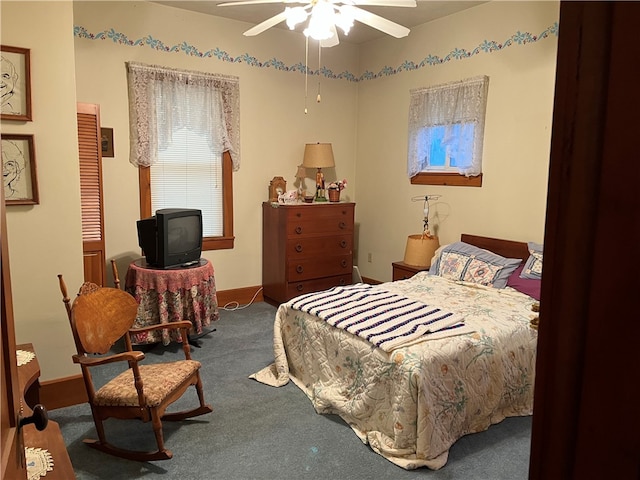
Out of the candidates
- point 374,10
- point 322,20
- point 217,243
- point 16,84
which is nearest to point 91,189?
point 16,84

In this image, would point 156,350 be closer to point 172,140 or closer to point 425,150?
point 172,140

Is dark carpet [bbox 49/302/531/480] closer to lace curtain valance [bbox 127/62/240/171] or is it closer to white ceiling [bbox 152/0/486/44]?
lace curtain valance [bbox 127/62/240/171]

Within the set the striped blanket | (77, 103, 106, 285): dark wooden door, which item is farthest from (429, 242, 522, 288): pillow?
(77, 103, 106, 285): dark wooden door

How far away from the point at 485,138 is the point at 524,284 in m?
1.44

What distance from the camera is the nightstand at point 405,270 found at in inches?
175

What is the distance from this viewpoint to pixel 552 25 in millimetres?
3660

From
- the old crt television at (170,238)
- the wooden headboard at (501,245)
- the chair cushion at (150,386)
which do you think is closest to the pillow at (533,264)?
the wooden headboard at (501,245)

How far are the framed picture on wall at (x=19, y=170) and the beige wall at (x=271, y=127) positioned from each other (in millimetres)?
45

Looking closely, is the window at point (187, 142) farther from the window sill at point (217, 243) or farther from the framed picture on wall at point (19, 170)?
the framed picture on wall at point (19, 170)

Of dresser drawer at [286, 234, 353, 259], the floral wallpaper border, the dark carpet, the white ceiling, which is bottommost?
the dark carpet

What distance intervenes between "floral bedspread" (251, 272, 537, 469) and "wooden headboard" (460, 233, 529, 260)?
844mm

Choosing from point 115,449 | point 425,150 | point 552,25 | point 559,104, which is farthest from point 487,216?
point 559,104

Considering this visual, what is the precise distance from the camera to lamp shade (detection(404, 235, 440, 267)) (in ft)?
14.8

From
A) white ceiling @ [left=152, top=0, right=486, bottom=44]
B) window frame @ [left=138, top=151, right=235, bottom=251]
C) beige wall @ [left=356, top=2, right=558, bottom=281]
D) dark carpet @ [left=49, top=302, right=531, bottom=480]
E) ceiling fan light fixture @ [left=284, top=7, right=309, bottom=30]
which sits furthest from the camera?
window frame @ [left=138, top=151, right=235, bottom=251]
